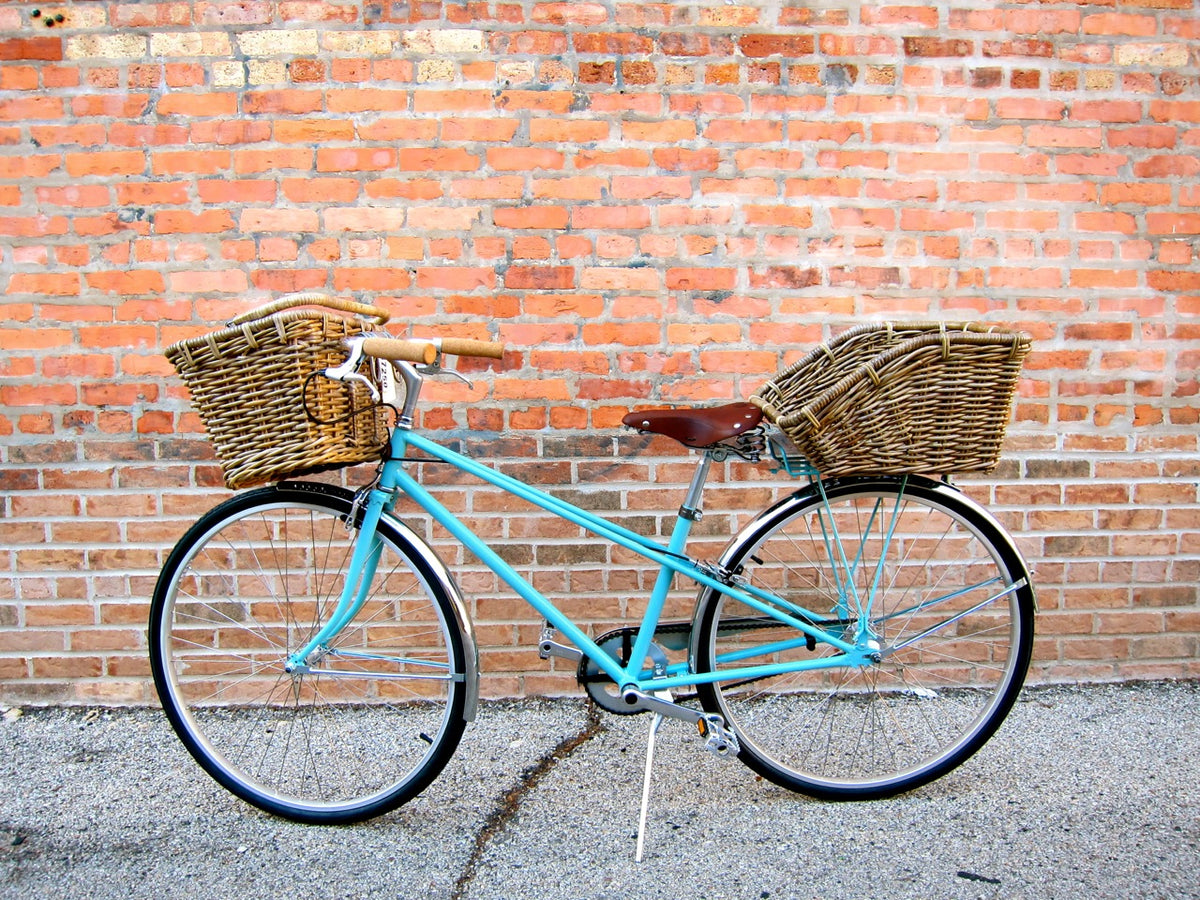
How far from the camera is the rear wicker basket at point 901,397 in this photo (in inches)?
82.1

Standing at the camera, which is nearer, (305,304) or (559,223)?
(305,304)

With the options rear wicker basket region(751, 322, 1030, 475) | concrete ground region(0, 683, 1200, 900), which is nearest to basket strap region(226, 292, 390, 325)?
rear wicker basket region(751, 322, 1030, 475)

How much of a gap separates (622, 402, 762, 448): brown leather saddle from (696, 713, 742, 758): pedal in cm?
71

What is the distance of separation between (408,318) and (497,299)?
0.30 m

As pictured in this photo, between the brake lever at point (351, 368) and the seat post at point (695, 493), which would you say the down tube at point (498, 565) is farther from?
the seat post at point (695, 493)

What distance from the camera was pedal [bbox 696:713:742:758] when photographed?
87.3 inches

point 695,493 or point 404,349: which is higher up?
point 404,349

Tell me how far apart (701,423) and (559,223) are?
1016mm

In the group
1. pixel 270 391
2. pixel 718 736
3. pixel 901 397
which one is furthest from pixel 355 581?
pixel 901 397

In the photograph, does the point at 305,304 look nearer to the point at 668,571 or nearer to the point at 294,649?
the point at 668,571

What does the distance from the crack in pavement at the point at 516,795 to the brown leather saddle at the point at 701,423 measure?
1.10 m

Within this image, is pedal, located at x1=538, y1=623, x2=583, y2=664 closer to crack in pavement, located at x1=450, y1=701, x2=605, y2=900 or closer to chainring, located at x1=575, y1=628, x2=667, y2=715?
chainring, located at x1=575, y1=628, x2=667, y2=715

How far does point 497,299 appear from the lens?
2.84 meters

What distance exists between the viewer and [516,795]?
2.44 m
